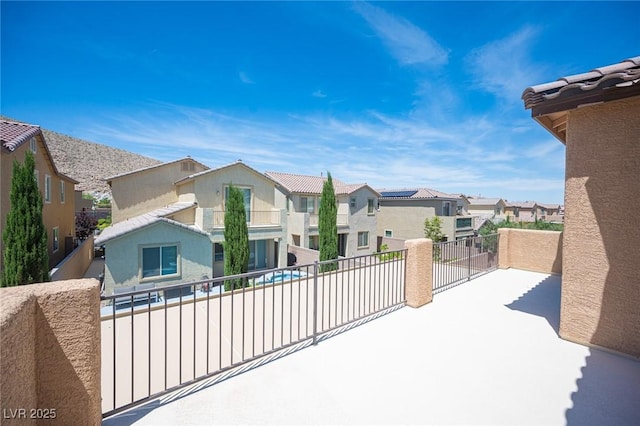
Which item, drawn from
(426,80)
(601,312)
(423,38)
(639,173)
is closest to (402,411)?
(601,312)

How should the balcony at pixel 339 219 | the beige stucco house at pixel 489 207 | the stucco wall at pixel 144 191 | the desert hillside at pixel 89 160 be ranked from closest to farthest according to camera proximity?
the stucco wall at pixel 144 191 < the balcony at pixel 339 219 < the beige stucco house at pixel 489 207 < the desert hillside at pixel 89 160

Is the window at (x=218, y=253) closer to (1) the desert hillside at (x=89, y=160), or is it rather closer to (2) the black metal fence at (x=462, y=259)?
(2) the black metal fence at (x=462, y=259)

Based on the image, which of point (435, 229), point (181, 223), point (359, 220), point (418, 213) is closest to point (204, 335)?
point (181, 223)

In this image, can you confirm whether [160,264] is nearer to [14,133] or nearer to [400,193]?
[14,133]

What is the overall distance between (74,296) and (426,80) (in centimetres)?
1587

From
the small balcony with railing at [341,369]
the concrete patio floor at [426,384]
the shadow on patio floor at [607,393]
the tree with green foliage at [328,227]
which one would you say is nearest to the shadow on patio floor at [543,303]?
the small balcony with railing at [341,369]

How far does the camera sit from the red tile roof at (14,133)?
8815mm

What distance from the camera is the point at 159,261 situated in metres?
11.6

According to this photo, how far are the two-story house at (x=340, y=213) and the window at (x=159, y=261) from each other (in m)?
8.79

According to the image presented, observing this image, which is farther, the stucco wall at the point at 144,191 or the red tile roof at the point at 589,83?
the stucco wall at the point at 144,191

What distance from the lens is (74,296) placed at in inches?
84.3

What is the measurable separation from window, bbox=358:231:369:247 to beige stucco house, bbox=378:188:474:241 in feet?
18.0

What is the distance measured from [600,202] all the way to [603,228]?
377 millimetres

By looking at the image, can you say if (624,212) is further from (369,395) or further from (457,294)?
(369,395)
